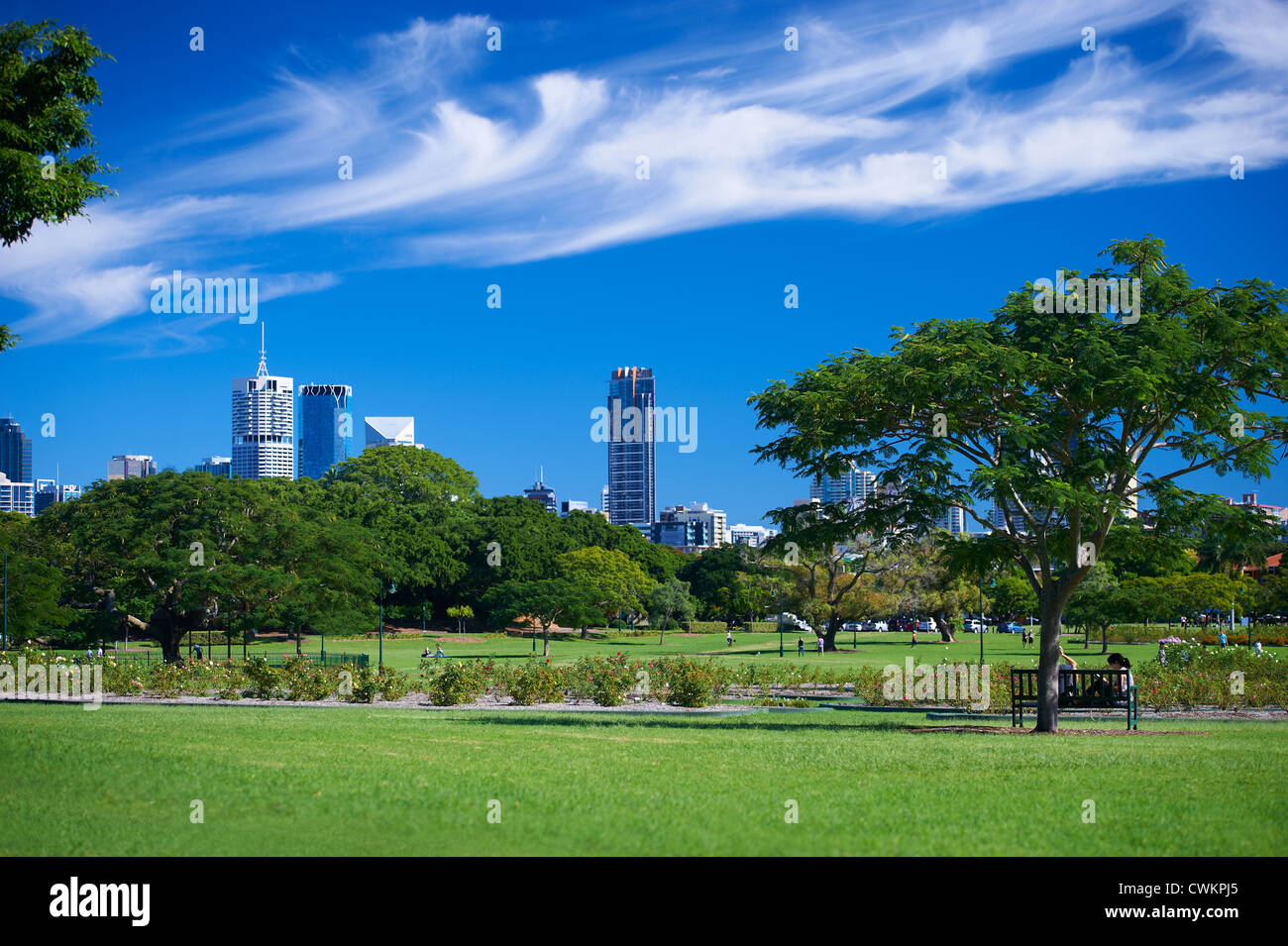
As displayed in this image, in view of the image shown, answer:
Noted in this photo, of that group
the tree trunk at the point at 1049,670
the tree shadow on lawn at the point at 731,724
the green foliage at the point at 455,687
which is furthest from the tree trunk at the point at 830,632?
the tree trunk at the point at 1049,670

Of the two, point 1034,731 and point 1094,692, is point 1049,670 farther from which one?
point 1094,692

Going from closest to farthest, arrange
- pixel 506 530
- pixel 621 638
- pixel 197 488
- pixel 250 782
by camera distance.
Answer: pixel 250 782 → pixel 197 488 → pixel 621 638 → pixel 506 530

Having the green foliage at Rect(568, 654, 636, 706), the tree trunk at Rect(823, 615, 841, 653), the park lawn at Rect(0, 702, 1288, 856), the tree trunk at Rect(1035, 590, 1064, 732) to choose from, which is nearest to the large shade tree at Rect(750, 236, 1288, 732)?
the tree trunk at Rect(1035, 590, 1064, 732)

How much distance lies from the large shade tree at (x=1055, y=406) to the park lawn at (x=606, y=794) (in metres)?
4.40

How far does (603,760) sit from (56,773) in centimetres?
566

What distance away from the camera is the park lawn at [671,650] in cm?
5088

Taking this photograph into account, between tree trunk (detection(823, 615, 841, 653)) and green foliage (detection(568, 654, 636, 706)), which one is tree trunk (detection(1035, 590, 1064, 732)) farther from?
tree trunk (detection(823, 615, 841, 653))

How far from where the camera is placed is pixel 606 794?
986 cm

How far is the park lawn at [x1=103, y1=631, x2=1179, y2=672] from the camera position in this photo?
50.9 m

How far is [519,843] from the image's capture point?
25.9 ft

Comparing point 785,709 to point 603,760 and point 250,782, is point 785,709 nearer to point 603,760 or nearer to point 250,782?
point 603,760

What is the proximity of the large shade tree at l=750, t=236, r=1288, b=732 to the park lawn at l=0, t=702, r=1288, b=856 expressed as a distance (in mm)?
4401

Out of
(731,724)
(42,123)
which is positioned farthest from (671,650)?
(42,123)
